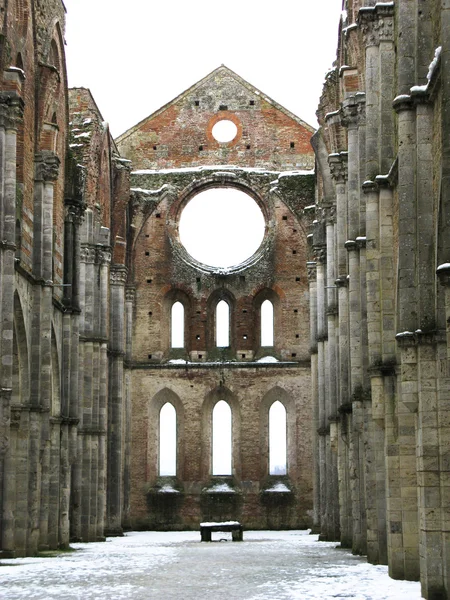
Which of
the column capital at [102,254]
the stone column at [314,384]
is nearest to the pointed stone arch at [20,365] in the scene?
the column capital at [102,254]

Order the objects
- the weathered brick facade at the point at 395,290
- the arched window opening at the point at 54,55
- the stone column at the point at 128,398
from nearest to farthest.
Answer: the weathered brick facade at the point at 395,290, the arched window opening at the point at 54,55, the stone column at the point at 128,398

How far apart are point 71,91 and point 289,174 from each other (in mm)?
9721

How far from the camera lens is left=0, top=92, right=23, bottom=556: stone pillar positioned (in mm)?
19500

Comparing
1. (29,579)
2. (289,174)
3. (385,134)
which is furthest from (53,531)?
(289,174)

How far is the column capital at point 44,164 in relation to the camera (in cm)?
2462

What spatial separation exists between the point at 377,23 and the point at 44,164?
9.48 metres

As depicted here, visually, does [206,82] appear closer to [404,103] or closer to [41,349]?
[41,349]

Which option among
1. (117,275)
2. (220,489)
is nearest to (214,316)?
(117,275)

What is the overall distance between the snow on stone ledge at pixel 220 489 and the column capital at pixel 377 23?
69.2 feet

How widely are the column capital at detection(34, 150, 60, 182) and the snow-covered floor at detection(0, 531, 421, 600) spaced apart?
8.01 metres

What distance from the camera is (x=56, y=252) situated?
27.2m

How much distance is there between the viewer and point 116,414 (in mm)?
33719

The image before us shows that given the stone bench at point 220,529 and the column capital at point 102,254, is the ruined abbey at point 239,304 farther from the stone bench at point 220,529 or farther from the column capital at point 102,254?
the stone bench at point 220,529

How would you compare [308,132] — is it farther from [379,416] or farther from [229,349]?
[379,416]
